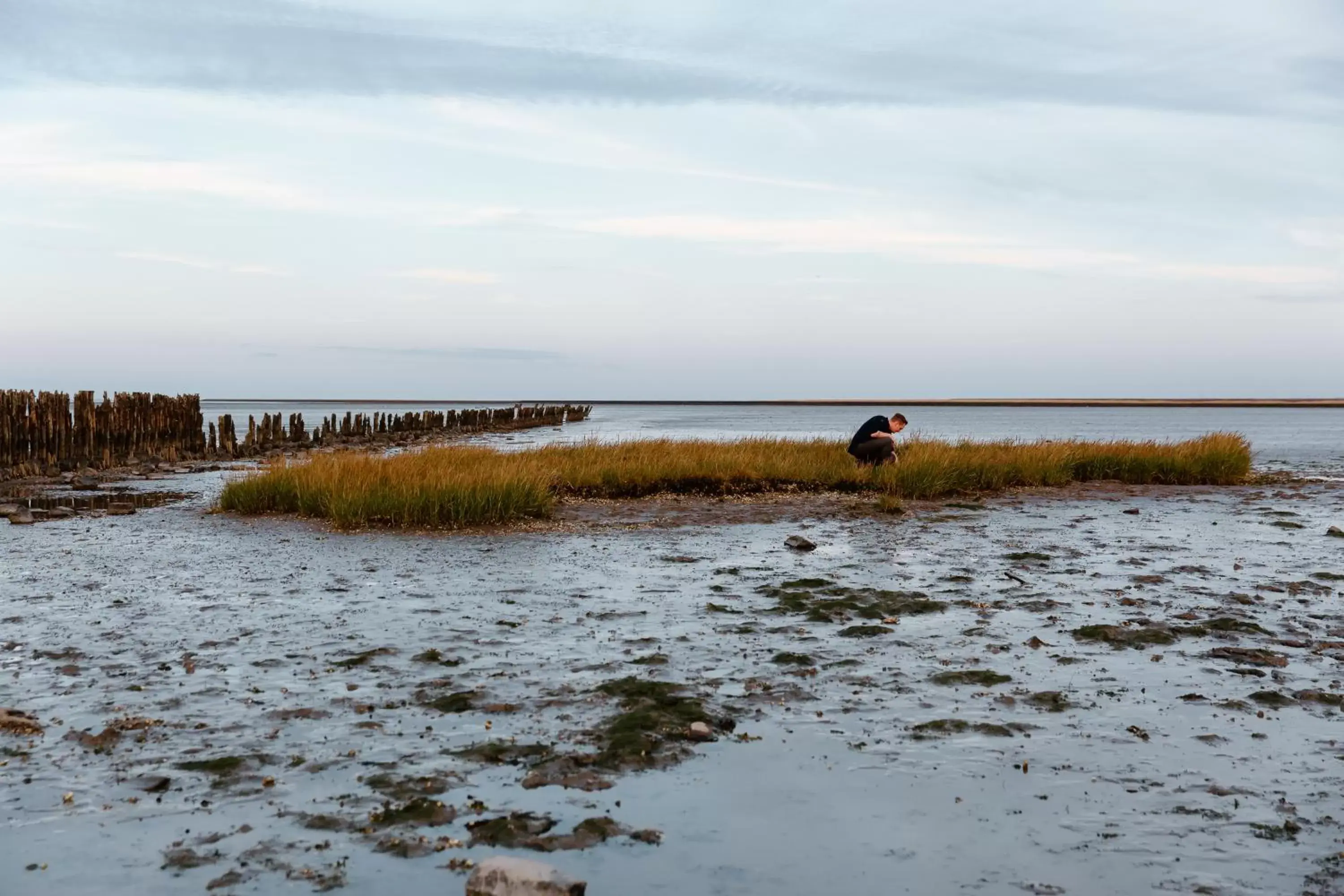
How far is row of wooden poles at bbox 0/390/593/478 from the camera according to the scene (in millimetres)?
28375

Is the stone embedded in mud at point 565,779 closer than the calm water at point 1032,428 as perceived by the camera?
Yes

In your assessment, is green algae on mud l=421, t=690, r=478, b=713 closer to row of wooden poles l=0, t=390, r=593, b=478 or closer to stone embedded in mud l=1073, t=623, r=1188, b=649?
stone embedded in mud l=1073, t=623, r=1188, b=649

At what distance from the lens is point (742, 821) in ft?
16.8

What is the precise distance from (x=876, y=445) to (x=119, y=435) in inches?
913

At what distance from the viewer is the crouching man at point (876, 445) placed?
2292cm

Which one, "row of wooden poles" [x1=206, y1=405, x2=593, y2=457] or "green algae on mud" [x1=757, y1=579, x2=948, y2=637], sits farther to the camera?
"row of wooden poles" [x1=206, y1=405, x2=593, y2=457]

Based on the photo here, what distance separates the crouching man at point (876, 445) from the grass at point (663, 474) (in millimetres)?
349

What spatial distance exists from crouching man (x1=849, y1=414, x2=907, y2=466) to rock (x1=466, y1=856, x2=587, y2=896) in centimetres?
1912

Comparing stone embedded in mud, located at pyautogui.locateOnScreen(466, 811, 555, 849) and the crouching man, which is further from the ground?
the crouching man

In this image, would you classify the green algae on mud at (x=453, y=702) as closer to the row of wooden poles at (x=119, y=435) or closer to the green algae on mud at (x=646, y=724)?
the green algae on mud at (x=646, y=724)

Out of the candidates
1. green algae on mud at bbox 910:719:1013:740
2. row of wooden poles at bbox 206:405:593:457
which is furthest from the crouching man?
row of wooden poles at bbox 206:405:593:457

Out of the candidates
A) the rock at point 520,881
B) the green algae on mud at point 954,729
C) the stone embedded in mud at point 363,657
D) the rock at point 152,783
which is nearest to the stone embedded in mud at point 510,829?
the rock at point 520,881

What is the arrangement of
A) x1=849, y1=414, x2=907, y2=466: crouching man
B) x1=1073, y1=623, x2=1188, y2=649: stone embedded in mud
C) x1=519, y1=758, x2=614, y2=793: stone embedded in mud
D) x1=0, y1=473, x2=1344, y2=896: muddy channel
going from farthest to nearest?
1. x1=849, y1=414, x2=907, y2=466: crouching man
2. x1=1073, y1=623, x2=1188, y2=649: stone embedded in mud
3. x1=519, y1=758, x2=614, y2=793: stone embedded in mud
4. x1=0, y1=473, x2=1344, y2=896: muddy channel

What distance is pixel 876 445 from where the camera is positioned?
23.0 m
